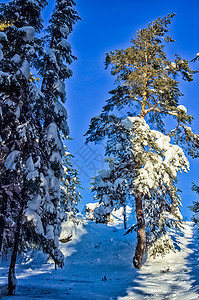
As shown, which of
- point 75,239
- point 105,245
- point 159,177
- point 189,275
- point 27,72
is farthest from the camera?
point 75,239

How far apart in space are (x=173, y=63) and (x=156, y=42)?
2.10 metres

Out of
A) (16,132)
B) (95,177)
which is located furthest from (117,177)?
(16,132)

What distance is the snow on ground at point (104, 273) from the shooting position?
7426 mm

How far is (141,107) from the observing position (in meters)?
14.2

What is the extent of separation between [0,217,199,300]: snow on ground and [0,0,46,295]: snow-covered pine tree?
227 cm

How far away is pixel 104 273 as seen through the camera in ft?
41.6

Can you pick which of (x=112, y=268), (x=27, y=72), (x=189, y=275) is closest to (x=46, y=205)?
(x=27, y=72)

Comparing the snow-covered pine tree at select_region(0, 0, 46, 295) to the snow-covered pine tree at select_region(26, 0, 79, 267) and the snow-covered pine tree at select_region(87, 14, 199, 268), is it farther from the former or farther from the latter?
the snow-covered pine tree at select_region(87, 14, 199, 268)

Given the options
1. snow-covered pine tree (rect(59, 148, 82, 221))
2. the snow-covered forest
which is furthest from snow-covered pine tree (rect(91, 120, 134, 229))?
snow-covered pine tree (rect(59, 148, 82, 221))

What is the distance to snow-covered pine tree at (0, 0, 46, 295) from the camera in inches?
284

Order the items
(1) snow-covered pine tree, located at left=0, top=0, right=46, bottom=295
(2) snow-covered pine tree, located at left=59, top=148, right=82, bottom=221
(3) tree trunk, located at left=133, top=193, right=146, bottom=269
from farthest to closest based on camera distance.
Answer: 1. (2) snow-covered pine tree, located at left=59, top=148, right=82, bottom=221
2. (3) tree trunk, located at left=133, top=193, right=146, bottom=269
3. (1) snow-covered pine tree, located at left=0, top=0, right=46, bottom=295

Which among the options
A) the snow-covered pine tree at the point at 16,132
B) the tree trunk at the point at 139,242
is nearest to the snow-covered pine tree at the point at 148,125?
the tree trunk at the point at 139,242

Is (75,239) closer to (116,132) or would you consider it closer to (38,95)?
(116,132)

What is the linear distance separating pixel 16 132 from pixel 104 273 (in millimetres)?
9751
